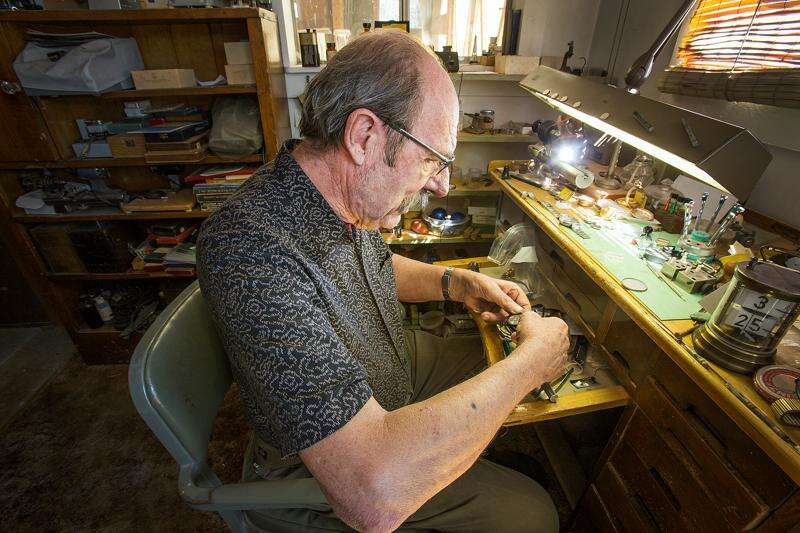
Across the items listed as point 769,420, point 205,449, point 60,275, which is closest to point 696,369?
point 769,420

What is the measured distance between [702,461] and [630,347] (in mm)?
338

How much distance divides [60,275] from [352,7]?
267cm

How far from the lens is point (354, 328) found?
3.47 ft

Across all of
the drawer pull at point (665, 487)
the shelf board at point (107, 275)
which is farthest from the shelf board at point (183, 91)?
the drawer pull at point (665, 487)

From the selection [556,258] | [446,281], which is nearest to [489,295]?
[446,281]

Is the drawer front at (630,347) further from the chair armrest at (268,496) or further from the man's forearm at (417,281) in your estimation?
the chair armrest at (268,496)

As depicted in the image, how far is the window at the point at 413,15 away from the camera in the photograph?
2514 millimetres

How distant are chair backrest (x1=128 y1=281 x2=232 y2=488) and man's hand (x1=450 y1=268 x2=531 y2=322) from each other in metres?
0.92

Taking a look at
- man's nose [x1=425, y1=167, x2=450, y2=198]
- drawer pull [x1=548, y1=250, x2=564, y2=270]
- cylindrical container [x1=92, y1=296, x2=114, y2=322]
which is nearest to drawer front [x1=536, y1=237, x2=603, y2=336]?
drawer pull [x1=548, y1=250, x2=564, y2=270]

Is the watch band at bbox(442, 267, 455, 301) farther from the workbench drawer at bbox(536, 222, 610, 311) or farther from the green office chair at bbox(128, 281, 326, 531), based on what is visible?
the green office chair at bbox(128, 281, 326, 531)

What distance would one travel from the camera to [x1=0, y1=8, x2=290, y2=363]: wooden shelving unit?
6.00 feet

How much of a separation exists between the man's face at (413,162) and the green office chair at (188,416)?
2.01 ft

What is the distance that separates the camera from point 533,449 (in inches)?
81.4

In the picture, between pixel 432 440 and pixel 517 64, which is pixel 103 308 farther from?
pixel 517 64
